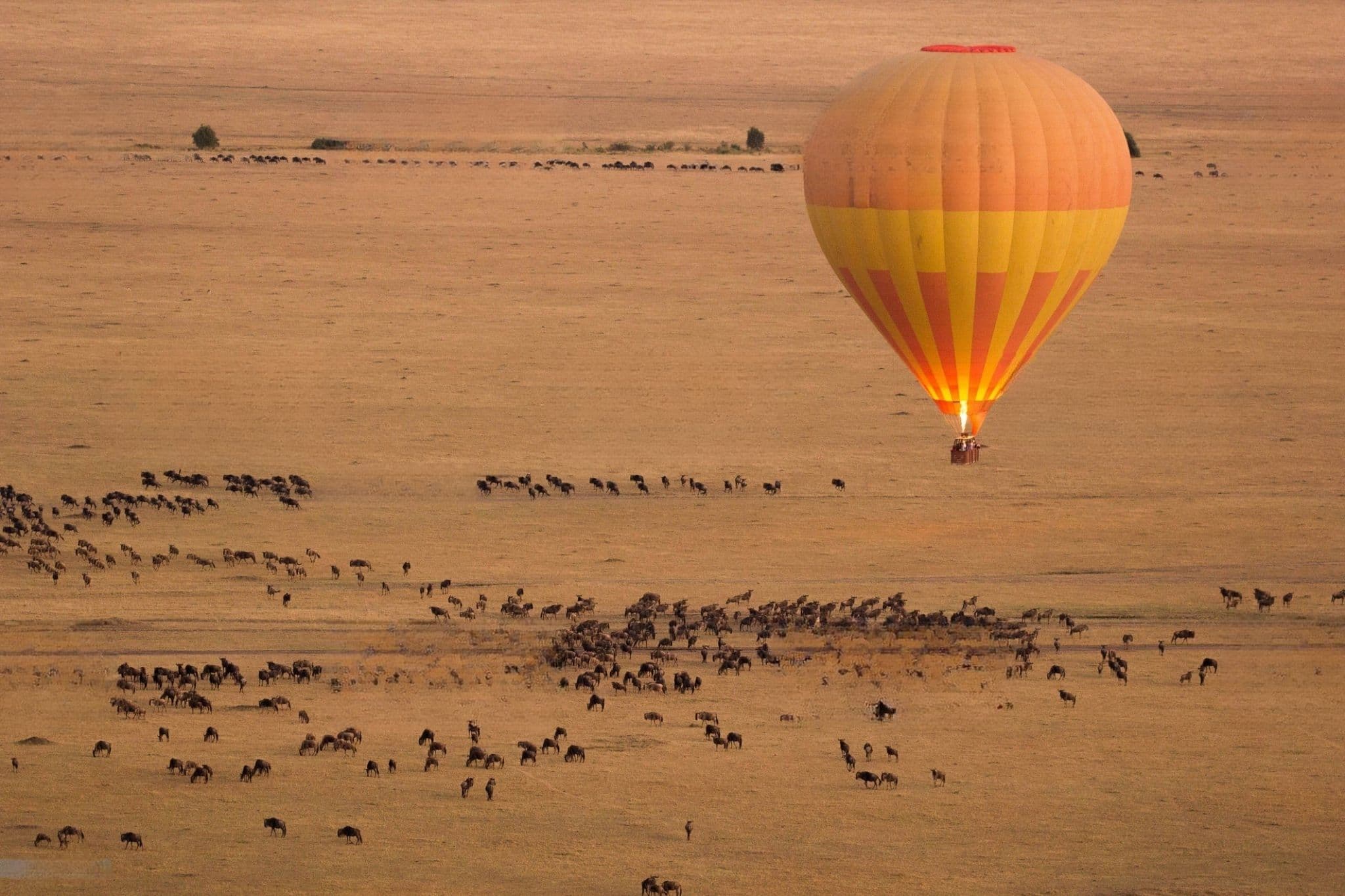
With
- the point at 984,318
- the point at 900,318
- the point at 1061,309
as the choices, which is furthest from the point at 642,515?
the point at 1061,309

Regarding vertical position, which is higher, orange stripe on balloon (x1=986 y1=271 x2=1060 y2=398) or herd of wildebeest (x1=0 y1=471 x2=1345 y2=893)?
orange stripe on balloon (x1=986 y1=271 x2=1060 y2=398)

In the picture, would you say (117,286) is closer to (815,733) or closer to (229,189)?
(229,189)

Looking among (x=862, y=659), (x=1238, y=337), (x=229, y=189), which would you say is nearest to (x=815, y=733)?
(x=862, y=659)

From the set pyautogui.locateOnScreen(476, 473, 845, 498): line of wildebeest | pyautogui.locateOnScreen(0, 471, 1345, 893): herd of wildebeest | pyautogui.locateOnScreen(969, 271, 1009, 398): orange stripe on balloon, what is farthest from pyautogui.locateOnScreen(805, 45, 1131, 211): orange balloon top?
pyautogui.locateOnScreen(0, 471, 1345, 893): herd of wildebeest

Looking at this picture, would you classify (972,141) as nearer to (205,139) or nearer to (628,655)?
(628,655)

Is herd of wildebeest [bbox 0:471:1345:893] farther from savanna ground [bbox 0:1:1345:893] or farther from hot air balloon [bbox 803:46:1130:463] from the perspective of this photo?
hot air balloon [bbox 803:46:1130:463]
